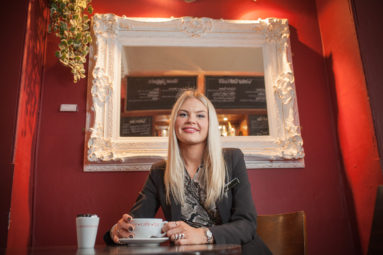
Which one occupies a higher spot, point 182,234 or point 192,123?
point 192,123

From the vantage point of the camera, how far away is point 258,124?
104 inches

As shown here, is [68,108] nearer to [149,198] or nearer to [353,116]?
[149,198]

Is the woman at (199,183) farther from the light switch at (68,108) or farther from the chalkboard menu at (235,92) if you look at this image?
the light switch at (68,108)

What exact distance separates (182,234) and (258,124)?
4.97ft

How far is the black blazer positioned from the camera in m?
1.47

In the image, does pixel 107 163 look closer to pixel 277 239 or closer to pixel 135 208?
pixel 135 208

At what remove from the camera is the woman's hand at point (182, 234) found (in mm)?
1265

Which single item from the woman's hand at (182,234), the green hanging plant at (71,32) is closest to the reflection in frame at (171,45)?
the green hanging plant at (71,32)

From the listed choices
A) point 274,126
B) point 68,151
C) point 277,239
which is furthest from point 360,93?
point 68,151

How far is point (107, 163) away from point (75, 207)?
371 millimetres

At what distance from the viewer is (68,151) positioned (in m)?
2.50

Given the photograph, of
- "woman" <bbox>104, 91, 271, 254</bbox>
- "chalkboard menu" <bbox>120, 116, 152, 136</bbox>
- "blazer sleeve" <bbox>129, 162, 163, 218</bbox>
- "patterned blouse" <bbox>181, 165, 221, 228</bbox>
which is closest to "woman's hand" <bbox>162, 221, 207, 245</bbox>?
"woman" <bbox>104, 91, 271, 254</bbox>

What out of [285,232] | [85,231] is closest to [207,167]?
[285,232]

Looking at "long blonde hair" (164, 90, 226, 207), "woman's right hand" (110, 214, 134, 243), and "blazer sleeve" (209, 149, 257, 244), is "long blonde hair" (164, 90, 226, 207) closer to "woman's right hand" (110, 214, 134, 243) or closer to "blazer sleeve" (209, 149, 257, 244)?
"blazer sleeve" (209, 149, 257, 244)
